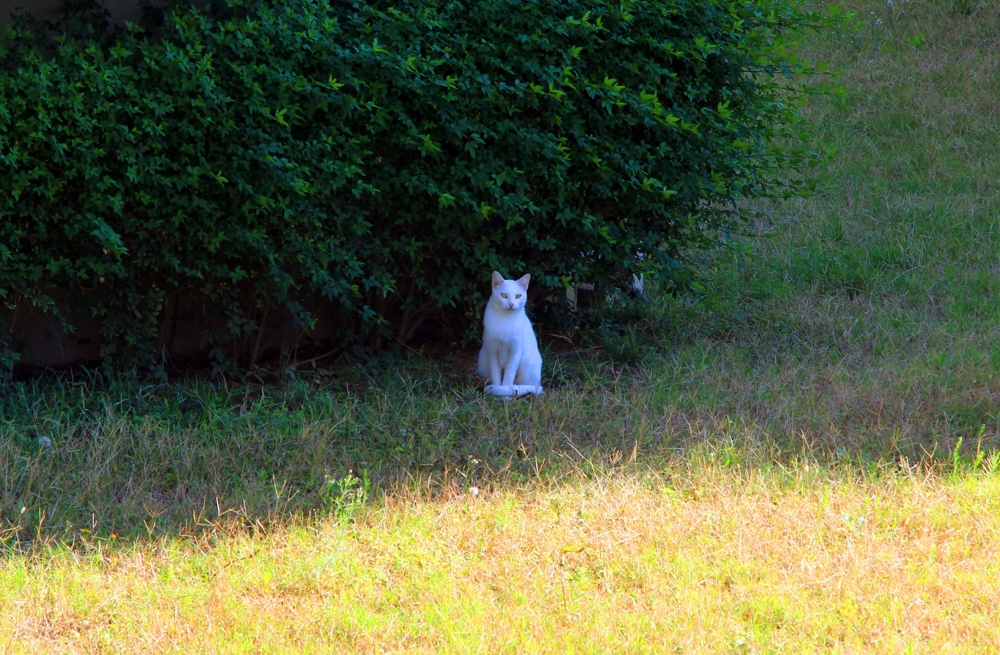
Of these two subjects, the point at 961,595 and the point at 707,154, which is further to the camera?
the point at 707,154

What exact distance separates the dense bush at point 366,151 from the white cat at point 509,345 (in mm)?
289

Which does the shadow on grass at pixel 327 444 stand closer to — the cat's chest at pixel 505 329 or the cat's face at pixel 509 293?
the cat's chest at pixel 505 329

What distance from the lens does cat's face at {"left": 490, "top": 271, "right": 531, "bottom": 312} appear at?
5512 mm

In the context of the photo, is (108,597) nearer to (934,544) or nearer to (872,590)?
(872,590)

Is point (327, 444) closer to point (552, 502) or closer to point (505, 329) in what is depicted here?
point (552, 502)

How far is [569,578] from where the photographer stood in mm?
3621

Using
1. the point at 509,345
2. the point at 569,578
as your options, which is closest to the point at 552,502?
the point at 569,578

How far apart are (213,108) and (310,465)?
1.70 metres

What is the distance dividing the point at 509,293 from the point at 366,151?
3.51 ft

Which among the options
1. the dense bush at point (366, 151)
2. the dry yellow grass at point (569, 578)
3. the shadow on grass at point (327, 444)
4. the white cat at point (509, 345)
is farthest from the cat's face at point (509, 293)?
the dry yellow grass at point (569, 578)

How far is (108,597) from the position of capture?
342 centimetres

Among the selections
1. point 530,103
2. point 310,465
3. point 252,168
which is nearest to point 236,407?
point 310,465

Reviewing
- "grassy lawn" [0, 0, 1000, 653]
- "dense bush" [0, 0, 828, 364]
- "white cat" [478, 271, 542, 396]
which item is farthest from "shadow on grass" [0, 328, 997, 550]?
"dense bush" [0, 0, 828, 364]

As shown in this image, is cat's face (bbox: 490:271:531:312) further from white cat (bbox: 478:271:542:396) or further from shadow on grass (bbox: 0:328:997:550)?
shadow on grass (bbox: 0:328:997:550)
